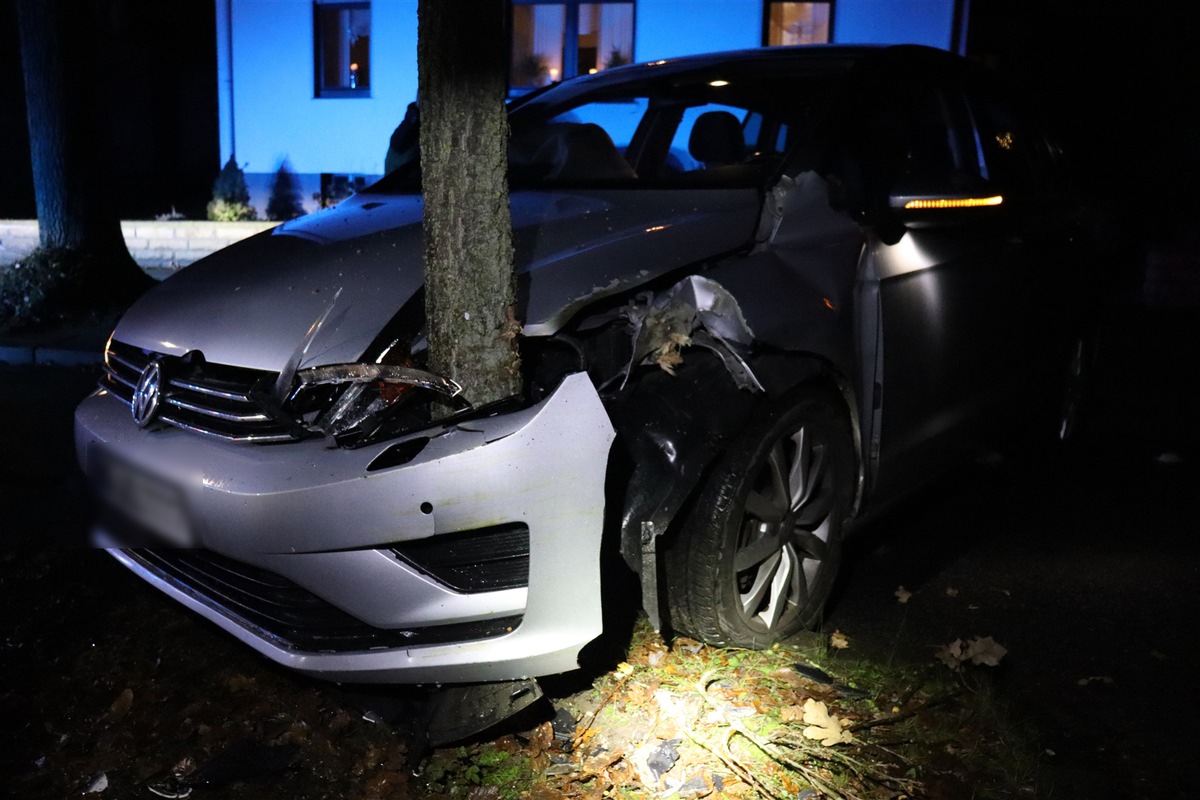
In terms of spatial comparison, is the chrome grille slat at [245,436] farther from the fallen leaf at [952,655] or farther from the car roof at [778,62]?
the car roof at [778,62]

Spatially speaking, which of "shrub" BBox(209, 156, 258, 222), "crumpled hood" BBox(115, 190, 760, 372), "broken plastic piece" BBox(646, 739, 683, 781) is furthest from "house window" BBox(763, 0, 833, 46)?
"broken plastic piece" BBox(646, 739, 683, 781)

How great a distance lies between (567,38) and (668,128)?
9.58 m

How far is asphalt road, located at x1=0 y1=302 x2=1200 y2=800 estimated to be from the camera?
2900mm

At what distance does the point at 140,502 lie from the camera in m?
2.77

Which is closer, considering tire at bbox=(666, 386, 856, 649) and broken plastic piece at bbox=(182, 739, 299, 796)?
broken plastic piece at bbox=(182, 739, 299, 796)

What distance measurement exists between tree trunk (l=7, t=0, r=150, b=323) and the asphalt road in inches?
96.9

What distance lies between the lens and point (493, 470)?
236 cm

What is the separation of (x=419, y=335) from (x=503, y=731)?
101 cm

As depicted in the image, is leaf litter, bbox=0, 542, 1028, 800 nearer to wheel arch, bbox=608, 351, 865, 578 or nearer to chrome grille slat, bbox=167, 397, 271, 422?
wheel arch, bbox=608, 351, 865, 578

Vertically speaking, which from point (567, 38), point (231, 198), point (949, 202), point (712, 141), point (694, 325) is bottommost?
point (231, 198)

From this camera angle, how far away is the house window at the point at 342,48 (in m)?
14.0

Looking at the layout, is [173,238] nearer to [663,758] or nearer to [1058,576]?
[1058,576]

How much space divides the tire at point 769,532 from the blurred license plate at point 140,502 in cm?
119

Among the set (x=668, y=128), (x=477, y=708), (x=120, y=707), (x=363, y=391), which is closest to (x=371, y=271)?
(x=363, y=391)
